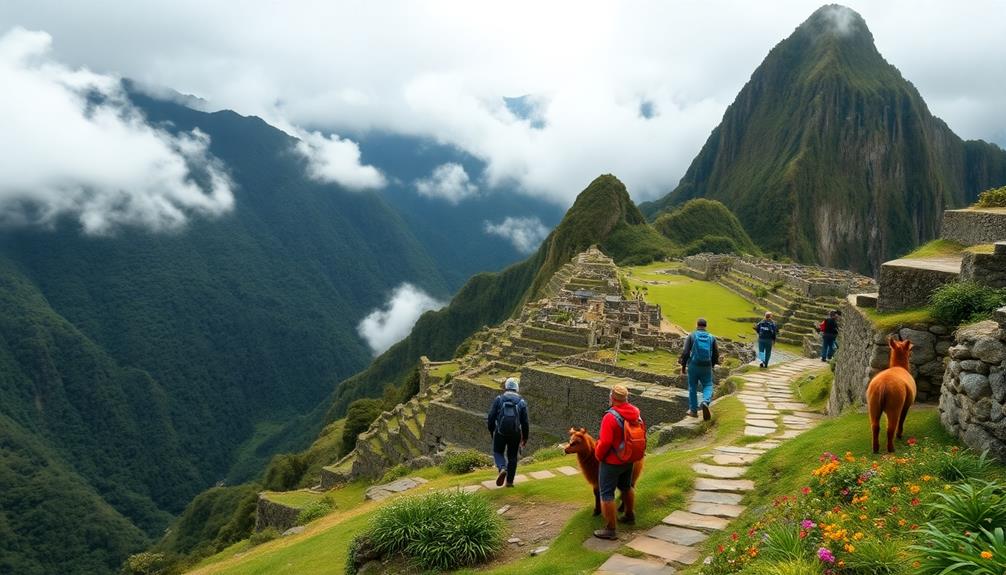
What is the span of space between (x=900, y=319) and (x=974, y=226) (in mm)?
3954

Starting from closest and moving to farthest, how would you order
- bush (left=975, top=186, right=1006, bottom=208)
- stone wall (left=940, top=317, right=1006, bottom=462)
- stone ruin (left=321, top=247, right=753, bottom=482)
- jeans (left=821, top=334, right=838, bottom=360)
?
stone wall (left=940, top=317, right=1006, bottom=462), bush (left=975, top=186, right=1006, bottom=208), jeans (left=821, top=334, right=838, bottom=360), stone ruin (left=321, top=247, right=753, bottom=482)

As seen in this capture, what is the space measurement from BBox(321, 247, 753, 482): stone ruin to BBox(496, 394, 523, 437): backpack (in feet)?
35.3

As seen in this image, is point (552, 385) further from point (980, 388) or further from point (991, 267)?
point (980, 388)

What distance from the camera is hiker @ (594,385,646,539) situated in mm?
6742

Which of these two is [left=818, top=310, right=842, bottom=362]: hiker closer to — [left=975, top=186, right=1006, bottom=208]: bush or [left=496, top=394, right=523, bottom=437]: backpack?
[left=975, top=186, right=1006, bottom=208]: bush

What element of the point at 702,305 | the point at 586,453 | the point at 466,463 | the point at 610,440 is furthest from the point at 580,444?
the point at 702,305

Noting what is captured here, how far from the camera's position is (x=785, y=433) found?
33.2 ft

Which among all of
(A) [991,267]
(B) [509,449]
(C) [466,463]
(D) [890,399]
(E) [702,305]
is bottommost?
(C) [466,463]

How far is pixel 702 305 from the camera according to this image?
51.1 meters

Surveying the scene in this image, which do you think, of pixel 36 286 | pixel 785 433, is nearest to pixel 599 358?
pixel 785 433

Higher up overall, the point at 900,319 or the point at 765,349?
the point at 900,319

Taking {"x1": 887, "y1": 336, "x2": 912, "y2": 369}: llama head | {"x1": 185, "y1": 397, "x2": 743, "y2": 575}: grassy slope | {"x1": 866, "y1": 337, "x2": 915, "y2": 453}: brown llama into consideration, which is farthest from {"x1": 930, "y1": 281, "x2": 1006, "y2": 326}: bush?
{"x1": 185, "y1": 397, "x2": 743, "y2": 575}: grassy slope

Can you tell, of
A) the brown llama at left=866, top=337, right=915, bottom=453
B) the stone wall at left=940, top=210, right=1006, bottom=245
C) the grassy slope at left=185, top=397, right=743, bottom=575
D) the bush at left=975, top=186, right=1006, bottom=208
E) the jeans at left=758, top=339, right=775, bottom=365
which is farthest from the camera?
the jeans at left=758, top=339, right=775, bottom=365

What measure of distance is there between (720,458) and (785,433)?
6.69 feet
